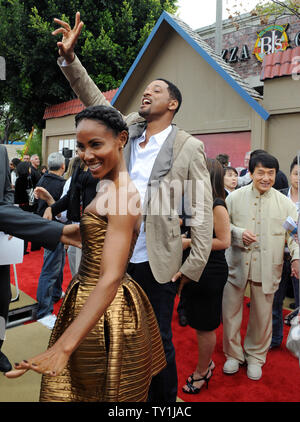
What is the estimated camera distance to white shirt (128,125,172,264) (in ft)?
7.27

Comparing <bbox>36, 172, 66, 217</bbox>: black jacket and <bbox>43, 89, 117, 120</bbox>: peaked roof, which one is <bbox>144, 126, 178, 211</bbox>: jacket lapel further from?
<bbox>43, 89, 117, 120</bbox>: peaked roof

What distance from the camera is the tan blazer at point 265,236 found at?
3148 mm

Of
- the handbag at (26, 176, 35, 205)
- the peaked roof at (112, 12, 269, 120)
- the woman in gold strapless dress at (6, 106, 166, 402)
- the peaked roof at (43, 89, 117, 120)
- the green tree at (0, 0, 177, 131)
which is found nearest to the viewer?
the woman in gold strapless dress at (6, 106, 166, 402)

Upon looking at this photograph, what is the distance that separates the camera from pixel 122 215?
1.43 m

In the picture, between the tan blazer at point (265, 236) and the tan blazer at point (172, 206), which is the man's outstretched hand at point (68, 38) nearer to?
the tan blazer at point (172, 206)

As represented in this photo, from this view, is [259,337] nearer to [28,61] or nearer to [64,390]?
[64,390]

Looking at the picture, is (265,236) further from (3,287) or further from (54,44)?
(54,44)

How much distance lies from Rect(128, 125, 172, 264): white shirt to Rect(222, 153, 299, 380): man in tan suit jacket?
1.22 m

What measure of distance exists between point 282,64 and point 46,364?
7.14 meters

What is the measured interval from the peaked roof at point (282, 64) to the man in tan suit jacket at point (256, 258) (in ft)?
14.3

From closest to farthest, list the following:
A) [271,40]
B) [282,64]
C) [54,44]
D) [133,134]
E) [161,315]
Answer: [161,315]
[133,134]
[282,64]
[271,40]
[54,44]

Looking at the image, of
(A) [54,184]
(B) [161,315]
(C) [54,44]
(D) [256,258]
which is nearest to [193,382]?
(B) [161,315]

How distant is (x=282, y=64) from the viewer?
6.88 m

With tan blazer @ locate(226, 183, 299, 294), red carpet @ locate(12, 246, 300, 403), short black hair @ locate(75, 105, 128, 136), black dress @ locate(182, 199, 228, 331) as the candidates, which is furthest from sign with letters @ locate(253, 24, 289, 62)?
short black hair @ locate(75, 105, 128, 136)
